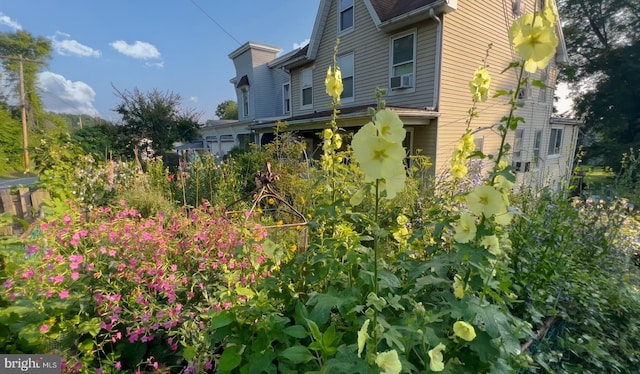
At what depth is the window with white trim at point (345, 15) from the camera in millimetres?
9789

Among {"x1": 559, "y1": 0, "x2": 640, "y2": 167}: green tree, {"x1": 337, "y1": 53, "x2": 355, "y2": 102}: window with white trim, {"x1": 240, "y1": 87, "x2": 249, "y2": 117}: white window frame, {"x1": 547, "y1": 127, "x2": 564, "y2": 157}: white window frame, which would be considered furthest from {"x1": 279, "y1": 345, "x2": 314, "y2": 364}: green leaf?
{"x1": 559, "y1": 0, "x2": 640, "y2": 167}: green tree

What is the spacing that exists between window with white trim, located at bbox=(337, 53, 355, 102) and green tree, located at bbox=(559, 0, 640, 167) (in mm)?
14272

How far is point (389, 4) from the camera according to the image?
9.01m

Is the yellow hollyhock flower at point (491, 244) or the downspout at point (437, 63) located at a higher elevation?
the downspout at point (437, 63)

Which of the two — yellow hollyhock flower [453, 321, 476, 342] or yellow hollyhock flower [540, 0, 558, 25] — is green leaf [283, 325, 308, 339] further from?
yellow hollyhock flower [540, 0, 558, 25]

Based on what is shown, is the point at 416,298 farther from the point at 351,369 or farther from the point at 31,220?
the point at 31,220

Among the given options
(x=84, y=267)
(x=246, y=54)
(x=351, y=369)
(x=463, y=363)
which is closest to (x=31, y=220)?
(x=84, y=267)

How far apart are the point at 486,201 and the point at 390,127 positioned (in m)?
0.43

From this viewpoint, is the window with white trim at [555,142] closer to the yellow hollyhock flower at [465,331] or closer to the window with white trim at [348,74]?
the window with white trim at [348,74]

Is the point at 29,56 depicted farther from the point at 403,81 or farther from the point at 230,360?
the point at 230,360

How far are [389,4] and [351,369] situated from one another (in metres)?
10.5

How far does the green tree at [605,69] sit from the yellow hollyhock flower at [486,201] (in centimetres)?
2069

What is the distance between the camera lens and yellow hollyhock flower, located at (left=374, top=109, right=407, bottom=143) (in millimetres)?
808

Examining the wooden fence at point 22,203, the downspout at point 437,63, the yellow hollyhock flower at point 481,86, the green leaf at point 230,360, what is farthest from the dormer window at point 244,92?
the green leaf at point 230,360
